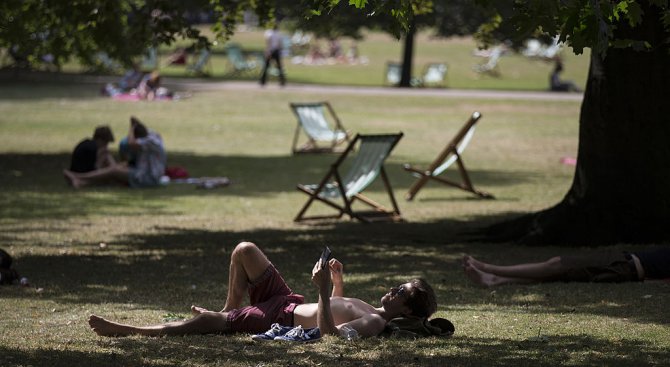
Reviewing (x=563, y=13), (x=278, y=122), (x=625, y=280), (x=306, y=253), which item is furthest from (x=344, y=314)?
(x=278, y=122)

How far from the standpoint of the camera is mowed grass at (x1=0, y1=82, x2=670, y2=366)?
24.1 feet

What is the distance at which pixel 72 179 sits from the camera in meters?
17.9

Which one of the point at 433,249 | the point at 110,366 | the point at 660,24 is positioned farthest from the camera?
the point at 433,249

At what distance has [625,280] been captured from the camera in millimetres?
9875

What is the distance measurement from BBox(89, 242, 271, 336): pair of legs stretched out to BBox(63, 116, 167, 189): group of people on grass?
9837 millimetres

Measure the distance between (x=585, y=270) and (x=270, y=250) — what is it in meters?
3.57

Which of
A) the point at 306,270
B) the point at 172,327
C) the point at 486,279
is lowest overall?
the point at 306,270

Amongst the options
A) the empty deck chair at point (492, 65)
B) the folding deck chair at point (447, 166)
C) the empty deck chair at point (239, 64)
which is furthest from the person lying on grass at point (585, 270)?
the empty deck chair at point (492, 65)

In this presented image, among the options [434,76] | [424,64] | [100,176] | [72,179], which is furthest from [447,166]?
[424,64]

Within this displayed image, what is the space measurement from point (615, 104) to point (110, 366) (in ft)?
21.5

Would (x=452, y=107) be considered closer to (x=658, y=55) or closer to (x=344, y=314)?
(x=658, y=55)

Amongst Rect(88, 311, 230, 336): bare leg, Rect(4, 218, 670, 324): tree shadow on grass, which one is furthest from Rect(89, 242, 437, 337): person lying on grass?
Rect(4, 218, 670, 324): tree shadow on grass

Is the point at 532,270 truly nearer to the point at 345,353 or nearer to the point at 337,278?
the point at 337,278

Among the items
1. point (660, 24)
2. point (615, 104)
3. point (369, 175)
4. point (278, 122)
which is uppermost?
point (660, 24)
